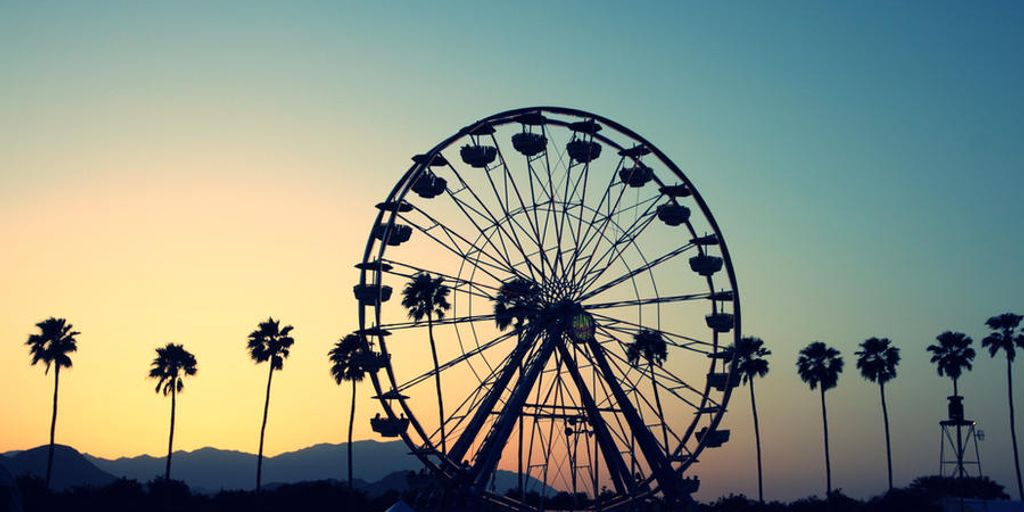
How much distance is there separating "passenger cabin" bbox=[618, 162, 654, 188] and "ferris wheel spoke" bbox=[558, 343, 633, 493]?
8.93 metres

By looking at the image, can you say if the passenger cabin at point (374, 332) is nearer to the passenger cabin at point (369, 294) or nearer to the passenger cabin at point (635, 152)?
the passenger cabin at point (369, 294)

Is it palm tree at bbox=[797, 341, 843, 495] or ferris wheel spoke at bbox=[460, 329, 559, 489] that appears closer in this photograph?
ferris wheel spoke at bbox=[460, 329, 559, 489]

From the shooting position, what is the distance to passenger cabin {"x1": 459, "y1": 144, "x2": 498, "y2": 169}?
49.1 meters

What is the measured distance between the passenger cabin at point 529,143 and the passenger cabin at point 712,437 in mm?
13280

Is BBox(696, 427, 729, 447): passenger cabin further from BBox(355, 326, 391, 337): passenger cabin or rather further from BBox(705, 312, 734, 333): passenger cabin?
BBox(355, 326, 391, 337): passenger cabin

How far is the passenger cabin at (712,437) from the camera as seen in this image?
49.8m

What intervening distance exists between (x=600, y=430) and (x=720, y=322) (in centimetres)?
756

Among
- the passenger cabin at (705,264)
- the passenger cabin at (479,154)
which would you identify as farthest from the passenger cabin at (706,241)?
the passenger cabin at (479,154)

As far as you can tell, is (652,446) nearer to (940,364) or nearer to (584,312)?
(584,312)

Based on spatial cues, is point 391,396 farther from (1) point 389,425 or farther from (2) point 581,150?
(2) point 581,150

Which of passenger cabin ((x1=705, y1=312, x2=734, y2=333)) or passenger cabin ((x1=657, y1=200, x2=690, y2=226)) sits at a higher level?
passenger cabin ((x1=657, y1=200, x2=690, y2=226))

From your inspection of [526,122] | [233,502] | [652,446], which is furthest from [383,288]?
[233,502]

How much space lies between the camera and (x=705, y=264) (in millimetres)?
51344

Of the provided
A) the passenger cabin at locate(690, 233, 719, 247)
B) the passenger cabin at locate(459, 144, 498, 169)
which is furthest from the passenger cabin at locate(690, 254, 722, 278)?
the passenger cabin at locate(459, 144, 498, 169)
